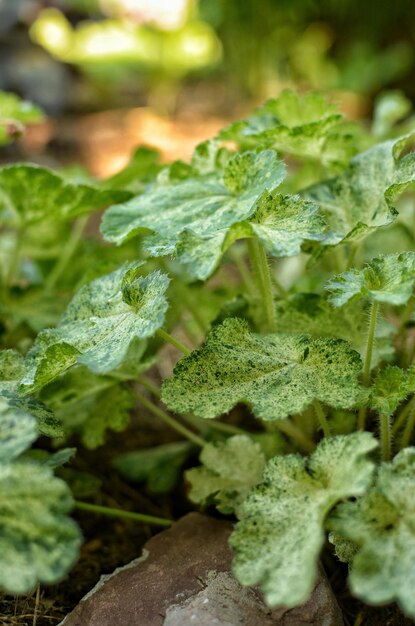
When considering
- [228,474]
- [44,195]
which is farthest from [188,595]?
[44,195]

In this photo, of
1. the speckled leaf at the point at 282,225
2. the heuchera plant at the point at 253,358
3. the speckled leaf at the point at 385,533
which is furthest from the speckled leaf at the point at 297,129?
the speckled leaf at the point at 385,533

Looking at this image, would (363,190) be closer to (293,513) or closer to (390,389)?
(390,389)

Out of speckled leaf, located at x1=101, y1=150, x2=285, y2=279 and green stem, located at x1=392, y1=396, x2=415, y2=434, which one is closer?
speckled leaf, located at x1=101, y1=150, x2=285, y2=279

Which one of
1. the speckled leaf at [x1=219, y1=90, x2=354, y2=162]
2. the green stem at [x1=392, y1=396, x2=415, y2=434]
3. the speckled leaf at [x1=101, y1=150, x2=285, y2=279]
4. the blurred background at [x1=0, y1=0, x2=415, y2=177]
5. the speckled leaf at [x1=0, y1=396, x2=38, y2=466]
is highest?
the blurred background at [x1=0, y1=0, x2=415, y2=177]

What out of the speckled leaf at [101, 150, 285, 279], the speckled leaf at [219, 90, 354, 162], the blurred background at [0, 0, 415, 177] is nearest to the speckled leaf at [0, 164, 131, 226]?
the speckled leaf at [101, 150, 285, 279]

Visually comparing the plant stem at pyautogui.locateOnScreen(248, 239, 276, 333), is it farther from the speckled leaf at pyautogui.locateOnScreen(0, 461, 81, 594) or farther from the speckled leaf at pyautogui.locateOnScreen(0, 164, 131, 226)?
the speckled leaf at pyautogui.locateOnScreen(0, 461, 81, 594)
